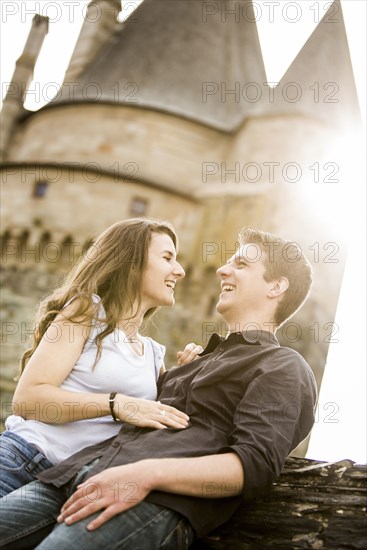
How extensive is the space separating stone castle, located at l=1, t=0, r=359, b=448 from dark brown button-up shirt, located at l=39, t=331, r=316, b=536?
13522 mm

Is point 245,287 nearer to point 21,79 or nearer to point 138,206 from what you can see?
point 138,206

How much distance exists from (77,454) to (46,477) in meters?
0.14

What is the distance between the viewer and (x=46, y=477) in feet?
7.81

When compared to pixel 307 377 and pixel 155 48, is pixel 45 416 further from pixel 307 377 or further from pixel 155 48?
pixel 155 48

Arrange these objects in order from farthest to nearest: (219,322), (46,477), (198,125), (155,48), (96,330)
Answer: (155,48)
(198,125)
(219,322)
(96,330)
(46,477)

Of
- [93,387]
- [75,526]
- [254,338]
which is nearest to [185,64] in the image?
[254,338]

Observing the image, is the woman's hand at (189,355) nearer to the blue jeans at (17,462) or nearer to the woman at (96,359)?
the woman at (96,359)

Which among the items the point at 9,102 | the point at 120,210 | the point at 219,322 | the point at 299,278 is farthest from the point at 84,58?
the point at 299,278

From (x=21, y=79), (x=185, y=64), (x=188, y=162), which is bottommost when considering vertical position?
(x=188, y=162)

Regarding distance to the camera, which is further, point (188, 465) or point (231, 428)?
point (231, 428)

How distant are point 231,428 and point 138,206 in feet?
54.3

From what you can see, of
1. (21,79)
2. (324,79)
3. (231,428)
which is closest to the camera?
(231,428)

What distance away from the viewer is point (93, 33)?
81.9 feet

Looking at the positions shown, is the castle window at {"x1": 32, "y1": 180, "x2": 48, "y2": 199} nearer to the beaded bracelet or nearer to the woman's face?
the woman's face
